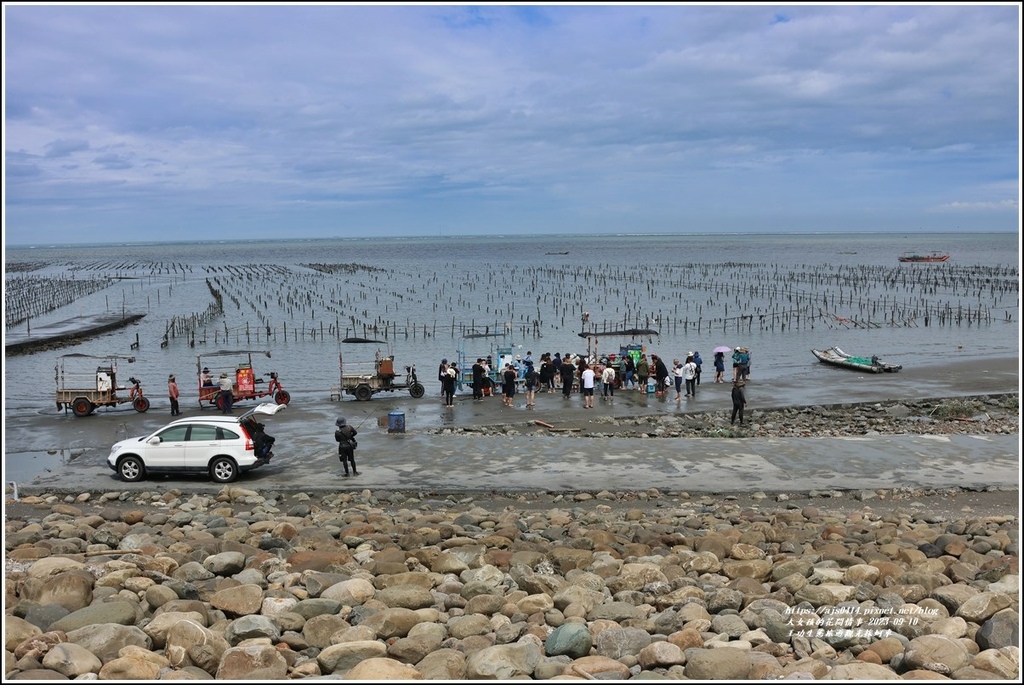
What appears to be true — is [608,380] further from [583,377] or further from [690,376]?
[690,376]

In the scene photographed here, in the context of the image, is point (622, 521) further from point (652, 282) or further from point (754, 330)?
point (652, 282)

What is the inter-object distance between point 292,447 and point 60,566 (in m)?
10.9

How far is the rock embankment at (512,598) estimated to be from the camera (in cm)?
723

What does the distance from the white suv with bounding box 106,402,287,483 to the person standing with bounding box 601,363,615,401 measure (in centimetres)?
1254

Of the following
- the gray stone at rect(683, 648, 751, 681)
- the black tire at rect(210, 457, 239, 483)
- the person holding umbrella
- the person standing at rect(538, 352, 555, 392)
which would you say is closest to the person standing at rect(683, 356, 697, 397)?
the person holding umbrella

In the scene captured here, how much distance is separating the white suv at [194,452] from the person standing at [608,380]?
41.1ft

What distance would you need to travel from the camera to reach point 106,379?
2677cm

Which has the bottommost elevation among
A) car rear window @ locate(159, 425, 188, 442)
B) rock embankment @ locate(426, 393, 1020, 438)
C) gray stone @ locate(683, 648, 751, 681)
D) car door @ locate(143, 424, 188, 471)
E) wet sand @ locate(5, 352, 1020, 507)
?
rock embankment @ locate(426, 393, 1020, 438)

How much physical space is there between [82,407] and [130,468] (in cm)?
1019

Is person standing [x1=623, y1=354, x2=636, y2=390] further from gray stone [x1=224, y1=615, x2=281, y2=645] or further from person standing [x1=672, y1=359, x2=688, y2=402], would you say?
gray stone [x1=224, y1=615, x2=281, y2=645]

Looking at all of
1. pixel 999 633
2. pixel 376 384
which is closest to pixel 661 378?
pixel 376 384

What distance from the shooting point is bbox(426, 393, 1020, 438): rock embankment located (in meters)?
23.9

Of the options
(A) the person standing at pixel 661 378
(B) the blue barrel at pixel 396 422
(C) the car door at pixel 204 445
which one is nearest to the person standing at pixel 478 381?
(A) the person standing at pixel 661 378

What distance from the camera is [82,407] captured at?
26.6 m
